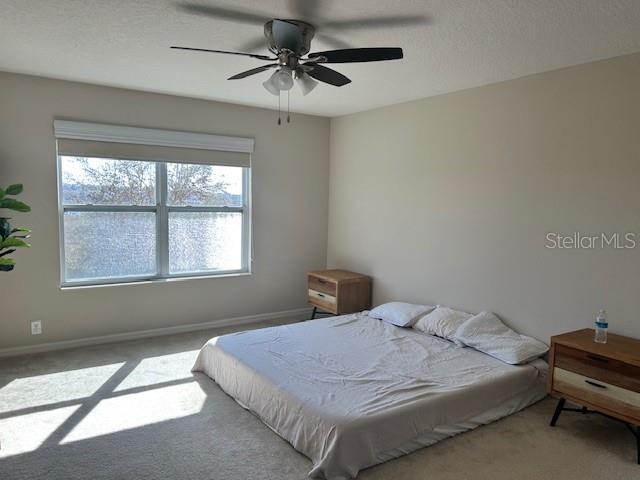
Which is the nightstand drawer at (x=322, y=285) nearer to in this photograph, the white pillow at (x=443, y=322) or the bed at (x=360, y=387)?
the bed at (x=360, y=387)

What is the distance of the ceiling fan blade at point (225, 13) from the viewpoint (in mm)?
2324

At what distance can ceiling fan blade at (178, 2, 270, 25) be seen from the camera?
2.32 m

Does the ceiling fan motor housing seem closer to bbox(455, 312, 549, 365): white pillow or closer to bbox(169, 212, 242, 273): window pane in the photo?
bbox(455, 312, 549, 365): white pillow

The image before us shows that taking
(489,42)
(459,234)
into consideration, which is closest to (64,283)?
(459,234)

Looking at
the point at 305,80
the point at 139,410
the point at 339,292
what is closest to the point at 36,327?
the point at 139,410

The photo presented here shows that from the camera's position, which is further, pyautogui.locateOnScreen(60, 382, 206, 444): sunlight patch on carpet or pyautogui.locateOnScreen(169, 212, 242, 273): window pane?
pyautogui.locateOnScreen(169, 212, 242, 273): window pane

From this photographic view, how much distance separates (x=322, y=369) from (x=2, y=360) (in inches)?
105

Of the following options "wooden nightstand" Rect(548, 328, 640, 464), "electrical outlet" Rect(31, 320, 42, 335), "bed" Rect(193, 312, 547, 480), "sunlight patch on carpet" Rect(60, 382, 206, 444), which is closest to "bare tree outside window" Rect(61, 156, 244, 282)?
"electrical outlet" Rect(31, 320, 42, 335)

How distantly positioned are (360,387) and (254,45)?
2.20 metres

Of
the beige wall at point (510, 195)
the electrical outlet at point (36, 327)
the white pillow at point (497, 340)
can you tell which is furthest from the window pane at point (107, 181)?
the white pillow at point (497, 340)

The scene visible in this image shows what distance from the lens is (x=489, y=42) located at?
9.00 feet

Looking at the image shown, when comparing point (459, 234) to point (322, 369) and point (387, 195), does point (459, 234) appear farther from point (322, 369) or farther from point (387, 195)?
point (322, 369)

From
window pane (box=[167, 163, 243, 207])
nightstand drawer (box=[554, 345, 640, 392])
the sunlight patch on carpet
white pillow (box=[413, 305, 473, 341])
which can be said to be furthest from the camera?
window pane (box=[167, 163, 243, 207])

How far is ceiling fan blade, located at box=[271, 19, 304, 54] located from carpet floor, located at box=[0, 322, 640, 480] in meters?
2.19
